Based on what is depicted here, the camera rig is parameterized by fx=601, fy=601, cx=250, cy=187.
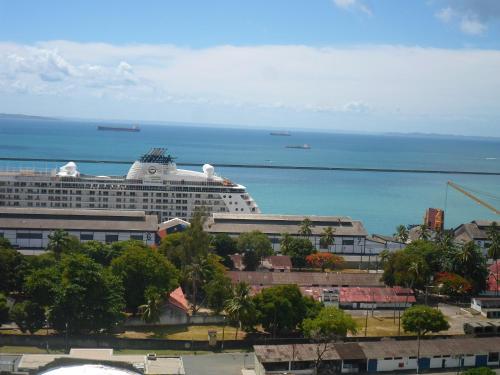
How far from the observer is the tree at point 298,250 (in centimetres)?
4528

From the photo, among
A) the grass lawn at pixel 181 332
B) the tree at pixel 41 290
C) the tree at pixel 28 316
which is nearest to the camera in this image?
the tree at pixel 28 316

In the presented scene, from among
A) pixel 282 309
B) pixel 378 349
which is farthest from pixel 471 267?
pixel 282 309

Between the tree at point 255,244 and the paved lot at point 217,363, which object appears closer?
the paved lot at point 217,363

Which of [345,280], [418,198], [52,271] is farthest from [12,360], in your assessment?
[418,198]

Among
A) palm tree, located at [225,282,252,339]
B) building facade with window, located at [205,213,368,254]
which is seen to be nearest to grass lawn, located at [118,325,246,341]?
palm tree, located at [225,282,252,339]

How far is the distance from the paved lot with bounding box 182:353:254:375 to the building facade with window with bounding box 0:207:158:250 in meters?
21.2

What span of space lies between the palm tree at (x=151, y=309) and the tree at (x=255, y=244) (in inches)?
593

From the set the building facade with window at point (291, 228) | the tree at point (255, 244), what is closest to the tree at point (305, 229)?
the building facade with window at point (291, 228)

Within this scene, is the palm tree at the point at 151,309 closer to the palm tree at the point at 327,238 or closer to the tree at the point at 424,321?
the tree at the point at 424,321

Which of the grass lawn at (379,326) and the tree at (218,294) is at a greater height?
the tree at (218,294)

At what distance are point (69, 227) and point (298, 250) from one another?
18.0 metres

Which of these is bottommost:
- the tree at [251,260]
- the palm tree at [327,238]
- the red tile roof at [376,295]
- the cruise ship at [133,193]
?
the red tile roof at [376,295]

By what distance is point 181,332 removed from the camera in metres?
30.6

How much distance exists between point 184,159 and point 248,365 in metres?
131
